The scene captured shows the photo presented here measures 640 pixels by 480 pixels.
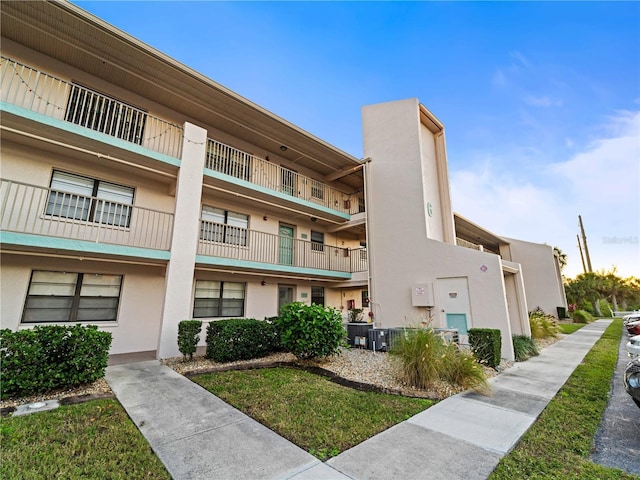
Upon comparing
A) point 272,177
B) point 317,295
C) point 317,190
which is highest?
point 317,190

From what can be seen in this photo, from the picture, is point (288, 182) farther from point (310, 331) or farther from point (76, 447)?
point (76, 447)

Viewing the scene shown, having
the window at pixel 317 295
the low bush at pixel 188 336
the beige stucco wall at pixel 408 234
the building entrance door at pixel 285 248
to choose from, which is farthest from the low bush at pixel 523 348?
the low bush at pixel 188 336

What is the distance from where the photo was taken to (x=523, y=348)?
30.7ft

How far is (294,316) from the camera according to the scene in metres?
7.64

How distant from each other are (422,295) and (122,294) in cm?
1051

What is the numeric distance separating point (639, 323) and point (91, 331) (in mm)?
Answer: 21737

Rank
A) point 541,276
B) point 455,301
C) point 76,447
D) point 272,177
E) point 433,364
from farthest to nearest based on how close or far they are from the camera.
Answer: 1. point 541,276
2. point 272,177
3. point 455,301
4. point 433,364
5. point 76,447

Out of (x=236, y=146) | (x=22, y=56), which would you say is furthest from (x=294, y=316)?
(x=22, y=56)

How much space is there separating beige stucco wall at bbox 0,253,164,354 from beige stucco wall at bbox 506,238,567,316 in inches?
1037

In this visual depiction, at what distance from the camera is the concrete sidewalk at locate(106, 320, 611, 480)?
2941 millimetres

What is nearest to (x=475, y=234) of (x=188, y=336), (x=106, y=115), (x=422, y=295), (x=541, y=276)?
(x=541, y=276)

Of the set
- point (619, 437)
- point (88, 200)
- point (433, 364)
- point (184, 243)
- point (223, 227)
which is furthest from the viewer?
point (223, 227)

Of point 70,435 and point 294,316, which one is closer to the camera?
point 70,435

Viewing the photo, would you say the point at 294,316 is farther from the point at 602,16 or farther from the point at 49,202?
the point at 602,16
